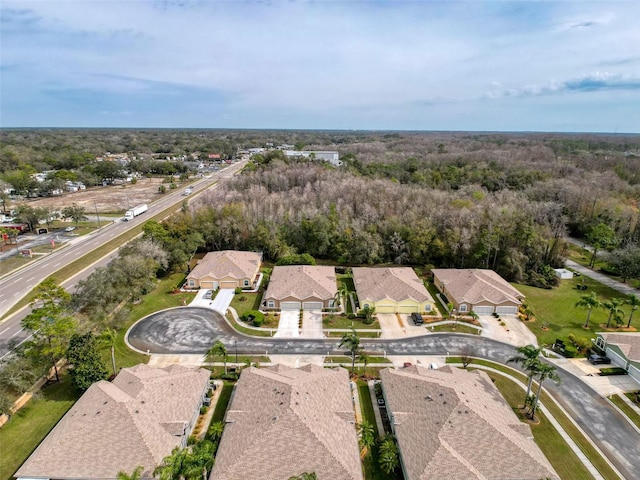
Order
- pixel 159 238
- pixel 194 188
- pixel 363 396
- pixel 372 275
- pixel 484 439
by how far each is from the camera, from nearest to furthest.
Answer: pixel 484 439 < pixel 363 396 < pixel 372 275 < pixel 159 238 < pixel 194 188

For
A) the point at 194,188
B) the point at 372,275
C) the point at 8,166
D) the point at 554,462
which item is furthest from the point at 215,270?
the point at 8,166

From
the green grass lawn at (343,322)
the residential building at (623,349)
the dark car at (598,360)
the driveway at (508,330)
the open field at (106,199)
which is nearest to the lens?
the residential building at (623,349)

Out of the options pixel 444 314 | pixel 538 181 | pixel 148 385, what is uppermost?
pixel 538 181

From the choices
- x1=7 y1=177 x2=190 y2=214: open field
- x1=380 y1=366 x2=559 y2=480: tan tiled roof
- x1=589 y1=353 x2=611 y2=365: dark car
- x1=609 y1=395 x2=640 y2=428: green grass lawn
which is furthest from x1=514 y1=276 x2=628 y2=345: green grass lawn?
x1=7 y1=177 x2=190 y2=214: open field

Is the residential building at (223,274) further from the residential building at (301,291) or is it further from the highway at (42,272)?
the highway at (42,272)

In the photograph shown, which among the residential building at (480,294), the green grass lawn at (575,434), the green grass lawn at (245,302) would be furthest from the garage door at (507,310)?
the green grass lawn at (245,302)

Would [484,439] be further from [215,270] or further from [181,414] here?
[215,270]

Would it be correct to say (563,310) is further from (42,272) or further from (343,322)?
(42,272)
